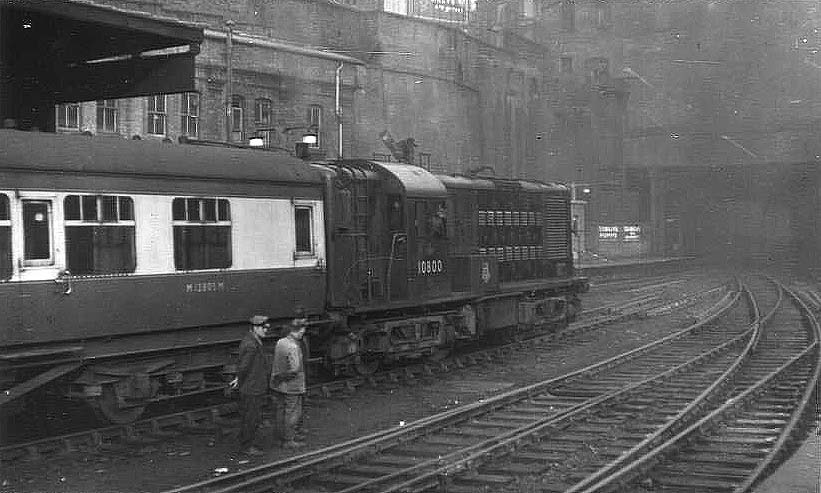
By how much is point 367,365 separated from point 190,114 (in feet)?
65.5

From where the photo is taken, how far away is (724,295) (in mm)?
34906

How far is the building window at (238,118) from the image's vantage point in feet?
114

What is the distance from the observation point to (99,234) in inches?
423

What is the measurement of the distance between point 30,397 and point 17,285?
6.79 feet

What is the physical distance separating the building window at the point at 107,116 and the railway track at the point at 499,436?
Result: 19.7 meters

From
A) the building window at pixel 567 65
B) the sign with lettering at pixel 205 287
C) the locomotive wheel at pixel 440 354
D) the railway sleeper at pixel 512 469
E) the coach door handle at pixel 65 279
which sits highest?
the building window at pixel 567 65

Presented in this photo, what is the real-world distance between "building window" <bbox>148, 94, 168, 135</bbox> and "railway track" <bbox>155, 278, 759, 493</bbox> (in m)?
20.0

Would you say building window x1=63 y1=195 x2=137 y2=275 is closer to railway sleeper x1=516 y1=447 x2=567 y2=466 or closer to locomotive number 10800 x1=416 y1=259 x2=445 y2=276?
railway sleeper x1=516 y1=447 x2=567 y2=466

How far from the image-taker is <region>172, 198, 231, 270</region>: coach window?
460 inches

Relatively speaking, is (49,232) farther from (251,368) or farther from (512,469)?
(512,469)

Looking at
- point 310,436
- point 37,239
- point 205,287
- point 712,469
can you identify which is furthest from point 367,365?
point 712,469

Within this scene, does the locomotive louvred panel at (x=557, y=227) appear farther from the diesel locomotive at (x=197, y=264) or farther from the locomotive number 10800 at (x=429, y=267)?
the locomotive number 10800 at (x=429, y=267)

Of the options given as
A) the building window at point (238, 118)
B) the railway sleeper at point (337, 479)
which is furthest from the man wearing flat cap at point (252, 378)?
the building window at point (238, 118)

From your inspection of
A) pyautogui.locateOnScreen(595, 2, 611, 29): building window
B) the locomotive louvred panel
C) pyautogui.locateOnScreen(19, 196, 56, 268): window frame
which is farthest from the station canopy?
pyautogui.locateOnScreen(595, 2, 611, 29): building window
